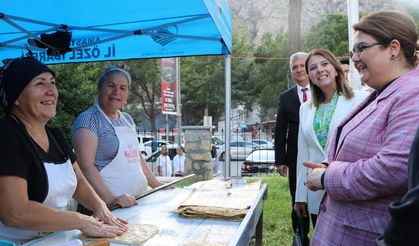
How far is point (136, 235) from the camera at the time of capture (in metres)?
1.73

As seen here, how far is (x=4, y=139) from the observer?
180 centimetres

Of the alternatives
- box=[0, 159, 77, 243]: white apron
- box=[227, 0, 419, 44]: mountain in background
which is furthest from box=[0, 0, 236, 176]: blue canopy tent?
box=[227, 0, 419, 44]: mountain in background

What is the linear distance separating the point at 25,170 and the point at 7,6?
2.68 meters

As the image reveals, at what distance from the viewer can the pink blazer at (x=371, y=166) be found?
4.76ft

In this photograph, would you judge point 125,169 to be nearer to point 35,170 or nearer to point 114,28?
point 35,170

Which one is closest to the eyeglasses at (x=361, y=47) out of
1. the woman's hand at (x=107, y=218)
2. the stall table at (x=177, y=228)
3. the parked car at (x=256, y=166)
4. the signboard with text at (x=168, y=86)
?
the stall table at (x=177, y=228)

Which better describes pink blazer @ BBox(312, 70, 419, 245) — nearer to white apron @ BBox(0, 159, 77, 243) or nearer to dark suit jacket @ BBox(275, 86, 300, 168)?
white apron @ BBox(0, 159, 77, 243)

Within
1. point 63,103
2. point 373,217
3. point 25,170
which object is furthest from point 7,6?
point 63,103

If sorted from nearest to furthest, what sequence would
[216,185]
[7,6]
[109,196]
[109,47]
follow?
[109,196] < [216,185] < [7,6] < [109,47]

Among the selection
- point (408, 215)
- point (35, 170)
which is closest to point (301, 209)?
point (35, 170)

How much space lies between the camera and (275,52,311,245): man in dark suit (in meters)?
3.87

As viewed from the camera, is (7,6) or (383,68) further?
(7,6)

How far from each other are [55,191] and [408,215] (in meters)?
1.62

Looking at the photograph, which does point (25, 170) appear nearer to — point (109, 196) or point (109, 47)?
point (109, 196)
